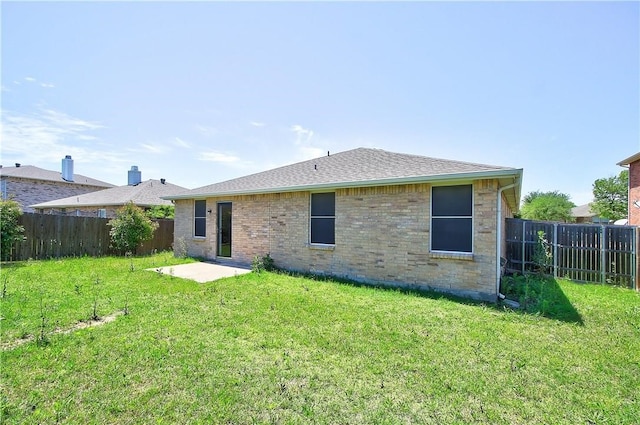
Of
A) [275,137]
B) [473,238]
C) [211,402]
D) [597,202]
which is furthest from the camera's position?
[597,202]

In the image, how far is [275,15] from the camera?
802cm

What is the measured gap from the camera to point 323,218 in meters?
8.88

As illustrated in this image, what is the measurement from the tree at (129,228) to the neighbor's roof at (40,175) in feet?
59.3

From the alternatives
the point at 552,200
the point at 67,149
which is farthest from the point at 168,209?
the point at 552,200

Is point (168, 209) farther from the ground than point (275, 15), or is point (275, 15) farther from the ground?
point (275, 15)

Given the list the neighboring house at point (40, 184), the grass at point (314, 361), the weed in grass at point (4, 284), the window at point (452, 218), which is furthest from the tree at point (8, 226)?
the neighboring house at point (40, 184)

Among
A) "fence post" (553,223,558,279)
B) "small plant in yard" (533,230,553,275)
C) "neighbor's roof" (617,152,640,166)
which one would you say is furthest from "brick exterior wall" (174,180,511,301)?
"neighbor's roof" (617,152,640,166)

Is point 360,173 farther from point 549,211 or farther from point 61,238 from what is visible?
point 549,211

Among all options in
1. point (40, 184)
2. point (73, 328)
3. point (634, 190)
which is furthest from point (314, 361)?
point (40, 184)

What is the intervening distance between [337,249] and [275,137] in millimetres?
6922

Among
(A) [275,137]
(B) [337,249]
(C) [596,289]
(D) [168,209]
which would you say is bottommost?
(C) [596,289]

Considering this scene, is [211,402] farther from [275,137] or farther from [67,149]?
[67,149]

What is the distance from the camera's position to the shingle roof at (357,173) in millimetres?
6707

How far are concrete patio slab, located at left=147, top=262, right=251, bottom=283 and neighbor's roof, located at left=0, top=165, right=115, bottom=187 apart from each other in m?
23.5
